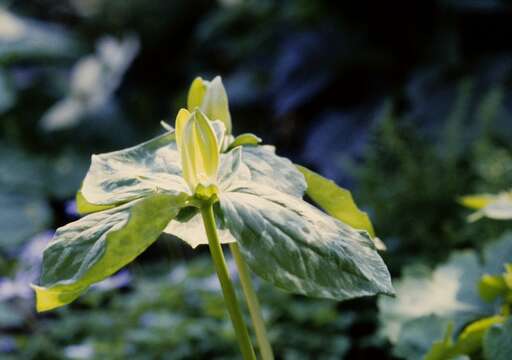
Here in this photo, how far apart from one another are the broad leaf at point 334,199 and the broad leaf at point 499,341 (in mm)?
125

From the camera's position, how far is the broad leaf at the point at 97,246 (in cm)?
39

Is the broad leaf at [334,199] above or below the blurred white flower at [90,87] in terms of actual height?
below

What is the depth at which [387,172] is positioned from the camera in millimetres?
1764

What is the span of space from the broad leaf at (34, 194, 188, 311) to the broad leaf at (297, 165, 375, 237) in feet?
0.39

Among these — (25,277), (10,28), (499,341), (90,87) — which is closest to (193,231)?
(499,341)

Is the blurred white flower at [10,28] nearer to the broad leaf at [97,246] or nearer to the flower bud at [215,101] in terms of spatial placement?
the flower bud at [215,101]

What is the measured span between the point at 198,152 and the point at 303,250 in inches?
4.0

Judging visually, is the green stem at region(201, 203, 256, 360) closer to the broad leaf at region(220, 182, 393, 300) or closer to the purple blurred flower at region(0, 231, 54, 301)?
the broad leaf at region(220, 182, 393, 300)

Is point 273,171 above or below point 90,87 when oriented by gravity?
below

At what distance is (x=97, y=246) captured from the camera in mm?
401

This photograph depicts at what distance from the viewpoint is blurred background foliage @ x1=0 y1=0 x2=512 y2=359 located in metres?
1.32

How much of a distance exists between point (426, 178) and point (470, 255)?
775 millimetres

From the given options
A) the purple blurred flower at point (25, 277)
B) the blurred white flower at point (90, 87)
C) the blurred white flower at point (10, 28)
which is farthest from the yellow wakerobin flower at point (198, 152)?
the blurred white flower at point (10, 28)

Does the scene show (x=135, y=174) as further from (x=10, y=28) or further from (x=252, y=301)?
(x=10, y=28)
